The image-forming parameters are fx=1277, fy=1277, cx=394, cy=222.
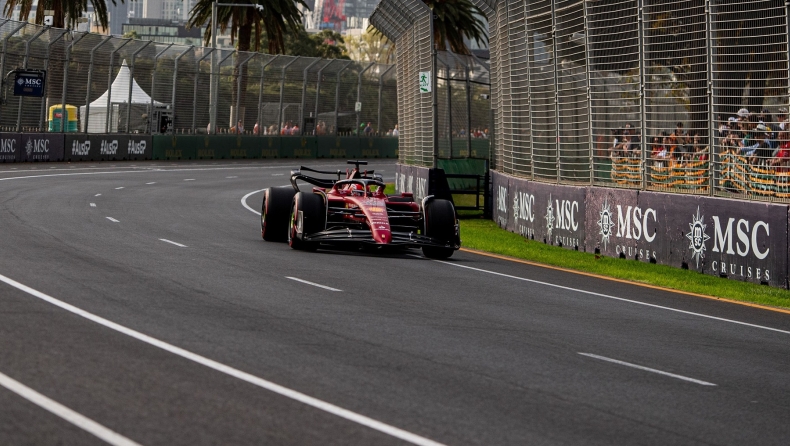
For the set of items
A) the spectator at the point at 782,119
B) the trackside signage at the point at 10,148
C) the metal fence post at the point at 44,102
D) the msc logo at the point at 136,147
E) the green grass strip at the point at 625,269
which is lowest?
the green grass strip at the point at 625,269

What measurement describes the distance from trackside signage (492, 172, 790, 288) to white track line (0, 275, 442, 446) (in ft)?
28.4

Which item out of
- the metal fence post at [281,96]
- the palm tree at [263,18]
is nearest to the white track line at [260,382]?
the metal fence post at [281,96]

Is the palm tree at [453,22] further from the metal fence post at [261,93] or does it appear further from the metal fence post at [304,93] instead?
the metal fence post at [304,93]

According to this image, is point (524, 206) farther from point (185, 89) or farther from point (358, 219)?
point (185, 89)

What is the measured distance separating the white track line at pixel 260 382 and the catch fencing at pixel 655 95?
349 inches

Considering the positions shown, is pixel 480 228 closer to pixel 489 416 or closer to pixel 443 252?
pixel 443 252

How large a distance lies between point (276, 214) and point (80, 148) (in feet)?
95.6

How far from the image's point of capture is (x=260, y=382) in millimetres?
8031

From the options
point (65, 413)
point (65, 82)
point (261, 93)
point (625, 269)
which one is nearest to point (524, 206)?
point (625, 269)

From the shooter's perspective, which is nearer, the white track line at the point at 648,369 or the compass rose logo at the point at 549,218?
the white track line at the point at 648,369

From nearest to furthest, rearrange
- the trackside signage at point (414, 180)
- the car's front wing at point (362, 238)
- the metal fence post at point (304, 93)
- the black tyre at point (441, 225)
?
the car's front wing at point (362, 238), the black tyre at point (441, 225), the trackside signage at point (414, 180), the metal fence post at point (304, 93)

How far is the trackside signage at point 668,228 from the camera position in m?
15.6

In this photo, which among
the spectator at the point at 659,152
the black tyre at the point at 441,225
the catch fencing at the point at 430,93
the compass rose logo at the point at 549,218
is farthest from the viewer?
the catch fencing at the point at 430,93

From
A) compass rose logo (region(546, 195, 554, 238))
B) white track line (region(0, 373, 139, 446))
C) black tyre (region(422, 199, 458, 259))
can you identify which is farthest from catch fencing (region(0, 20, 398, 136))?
white track line (region(0, 373, 139, 446))
